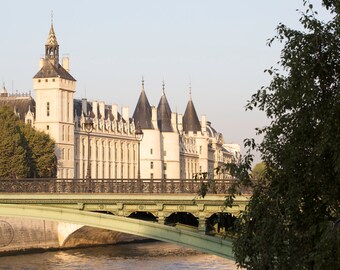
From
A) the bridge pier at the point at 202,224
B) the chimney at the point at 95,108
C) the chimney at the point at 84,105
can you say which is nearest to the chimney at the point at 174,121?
the chimney at the point at 95,108

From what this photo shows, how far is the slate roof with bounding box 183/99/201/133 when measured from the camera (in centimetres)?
15038

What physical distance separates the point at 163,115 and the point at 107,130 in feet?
52.3

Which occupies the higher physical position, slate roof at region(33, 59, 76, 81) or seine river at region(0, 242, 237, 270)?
slate roof at region(33, 59, 76, 81)

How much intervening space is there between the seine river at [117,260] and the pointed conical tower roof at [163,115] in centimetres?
6711

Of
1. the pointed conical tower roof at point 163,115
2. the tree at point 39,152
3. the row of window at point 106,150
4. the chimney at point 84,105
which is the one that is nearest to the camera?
the tree at point 39,152

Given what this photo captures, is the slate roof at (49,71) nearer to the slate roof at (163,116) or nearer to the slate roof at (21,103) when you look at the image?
the slate roof at (21,103)

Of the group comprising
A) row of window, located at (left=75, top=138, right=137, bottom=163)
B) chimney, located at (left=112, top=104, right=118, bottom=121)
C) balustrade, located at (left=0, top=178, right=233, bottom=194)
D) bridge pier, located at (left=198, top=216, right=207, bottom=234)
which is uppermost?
chimney, located at (left=112, top=104, right=118, bottom=121)

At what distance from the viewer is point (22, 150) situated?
266ft

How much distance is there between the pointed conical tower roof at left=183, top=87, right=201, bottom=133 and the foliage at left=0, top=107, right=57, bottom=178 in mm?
61035

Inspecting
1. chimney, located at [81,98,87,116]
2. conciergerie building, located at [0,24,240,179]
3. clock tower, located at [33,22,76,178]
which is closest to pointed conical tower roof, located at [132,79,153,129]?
conciergerie building, located at [0,24,240,179]

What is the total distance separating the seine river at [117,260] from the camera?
56.1m

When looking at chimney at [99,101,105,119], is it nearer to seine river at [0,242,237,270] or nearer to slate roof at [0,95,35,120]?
slate roof at [0,95,35,120]

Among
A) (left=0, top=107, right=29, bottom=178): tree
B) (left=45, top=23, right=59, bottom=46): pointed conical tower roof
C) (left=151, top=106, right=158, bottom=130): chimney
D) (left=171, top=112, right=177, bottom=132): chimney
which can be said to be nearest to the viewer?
(left=0, top=107, right=29, bottom=178): tree

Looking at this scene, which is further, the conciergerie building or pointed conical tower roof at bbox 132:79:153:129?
pointed conical tower roof at bbox 132:79:153:129
